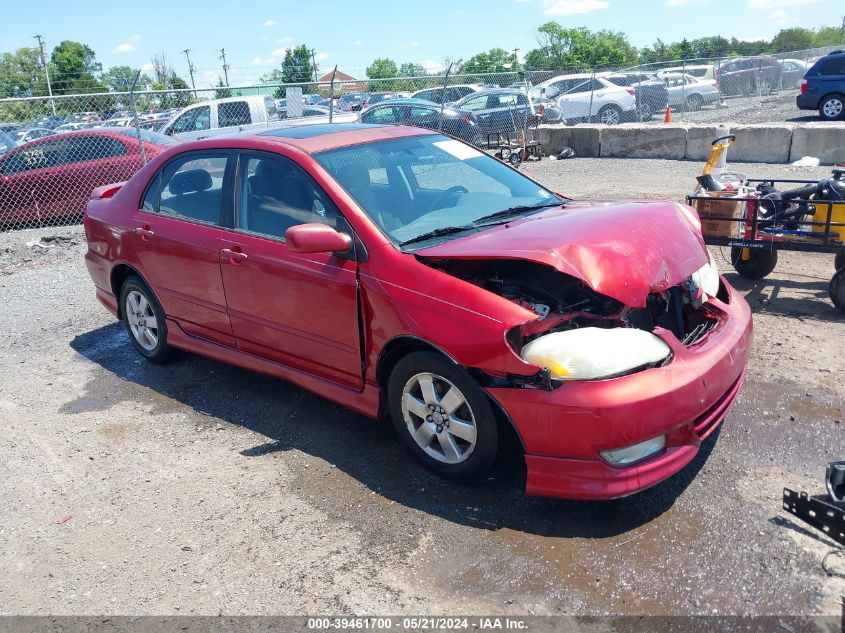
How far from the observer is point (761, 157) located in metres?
13.4

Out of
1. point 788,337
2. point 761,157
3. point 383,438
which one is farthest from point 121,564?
point 761,157

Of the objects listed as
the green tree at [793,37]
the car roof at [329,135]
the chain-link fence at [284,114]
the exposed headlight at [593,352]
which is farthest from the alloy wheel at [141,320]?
the green tree at [793,37]

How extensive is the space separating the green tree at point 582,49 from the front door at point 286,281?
186ft

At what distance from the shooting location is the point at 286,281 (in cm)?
416

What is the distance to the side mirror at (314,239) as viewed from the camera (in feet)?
12.1

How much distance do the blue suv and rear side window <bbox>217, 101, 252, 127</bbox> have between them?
14.7 m

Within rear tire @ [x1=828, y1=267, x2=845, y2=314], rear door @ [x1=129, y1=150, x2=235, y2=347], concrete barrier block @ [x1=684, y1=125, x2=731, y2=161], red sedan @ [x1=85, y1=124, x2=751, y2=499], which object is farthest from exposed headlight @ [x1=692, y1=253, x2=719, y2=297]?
concrete barrier block @ [x1=684, y1=125, x2=731, y2=161]

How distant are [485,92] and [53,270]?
11.8 metres

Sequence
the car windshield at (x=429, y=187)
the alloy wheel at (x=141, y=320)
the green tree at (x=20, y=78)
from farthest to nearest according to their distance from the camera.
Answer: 1. the green tree at (x=20, y=78)
2. the alloy wheel at (x=141, y=320)
3. the car windshield at (x=429, y=187)

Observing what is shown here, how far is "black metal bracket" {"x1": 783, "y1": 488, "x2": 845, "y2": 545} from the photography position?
2947mm

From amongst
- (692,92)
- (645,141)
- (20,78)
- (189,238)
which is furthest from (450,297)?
(20,78)

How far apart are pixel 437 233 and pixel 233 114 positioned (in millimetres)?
13168

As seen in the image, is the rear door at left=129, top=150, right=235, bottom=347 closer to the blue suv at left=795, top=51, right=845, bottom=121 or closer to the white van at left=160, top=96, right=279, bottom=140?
the white van at left=160, top=96, right=279, bottom=140

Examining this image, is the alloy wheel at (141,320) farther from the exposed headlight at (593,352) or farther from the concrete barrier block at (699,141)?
the concrete barrier block at (699,141)
